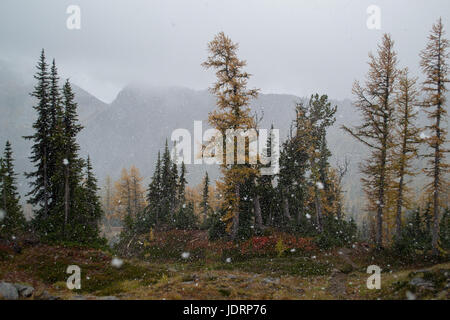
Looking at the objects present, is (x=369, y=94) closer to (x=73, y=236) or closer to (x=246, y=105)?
(x=246, y=105)

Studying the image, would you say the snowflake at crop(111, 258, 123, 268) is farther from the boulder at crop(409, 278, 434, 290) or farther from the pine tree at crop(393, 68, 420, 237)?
the pine tree at crop(393, 68, 420, 237)

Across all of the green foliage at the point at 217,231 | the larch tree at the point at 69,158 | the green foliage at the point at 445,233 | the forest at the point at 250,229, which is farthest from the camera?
the green foliage at the point at 217,231

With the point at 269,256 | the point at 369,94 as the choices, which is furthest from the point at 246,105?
the point at 269,256

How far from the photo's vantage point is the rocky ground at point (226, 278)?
10.1m

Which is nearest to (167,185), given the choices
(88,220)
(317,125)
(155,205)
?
(155,205)

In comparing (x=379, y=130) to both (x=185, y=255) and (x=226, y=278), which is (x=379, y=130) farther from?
(x=185, y=255)

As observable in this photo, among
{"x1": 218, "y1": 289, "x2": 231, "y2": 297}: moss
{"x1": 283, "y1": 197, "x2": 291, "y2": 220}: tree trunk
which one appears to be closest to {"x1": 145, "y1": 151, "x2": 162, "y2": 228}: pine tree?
{"x1": 283, "y1": 197, "x2": 291, "y2": 220}: tree trunk

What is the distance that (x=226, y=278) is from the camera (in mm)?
13672

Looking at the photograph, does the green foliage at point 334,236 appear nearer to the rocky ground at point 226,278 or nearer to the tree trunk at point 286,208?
the rocky ground at point 226,278

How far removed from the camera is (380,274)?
14.2 metres

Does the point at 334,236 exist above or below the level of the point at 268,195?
below

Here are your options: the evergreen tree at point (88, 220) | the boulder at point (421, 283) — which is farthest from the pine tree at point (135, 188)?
the boulder at point (421, 283)

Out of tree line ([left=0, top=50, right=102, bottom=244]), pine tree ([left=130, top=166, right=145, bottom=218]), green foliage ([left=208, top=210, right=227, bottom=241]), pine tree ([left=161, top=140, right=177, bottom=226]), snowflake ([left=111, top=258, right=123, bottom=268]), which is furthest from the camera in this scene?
pine tree ([left=130, top=166, right=145, bottom=218])

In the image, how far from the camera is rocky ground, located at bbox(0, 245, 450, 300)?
397 inches
